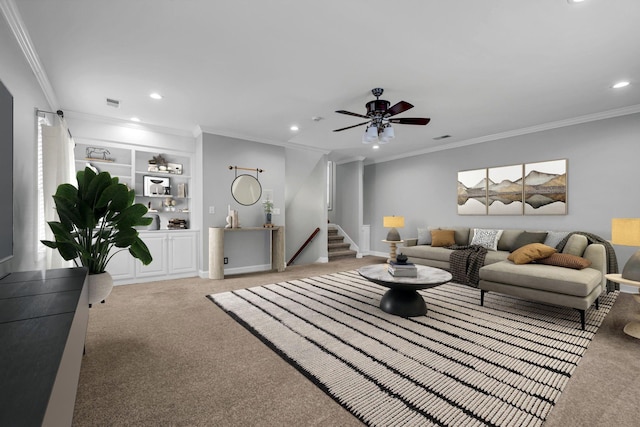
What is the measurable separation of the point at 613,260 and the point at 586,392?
116 inches

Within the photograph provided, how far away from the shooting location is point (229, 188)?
17.3 feet

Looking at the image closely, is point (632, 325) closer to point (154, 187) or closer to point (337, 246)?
point (337, 246)

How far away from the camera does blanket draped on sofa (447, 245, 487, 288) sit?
4.43 meters

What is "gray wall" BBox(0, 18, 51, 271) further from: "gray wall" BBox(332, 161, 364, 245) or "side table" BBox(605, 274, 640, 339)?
"gray wall" BBox(332, 161, 364, 245)

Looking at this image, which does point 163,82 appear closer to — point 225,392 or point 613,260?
point 225,392

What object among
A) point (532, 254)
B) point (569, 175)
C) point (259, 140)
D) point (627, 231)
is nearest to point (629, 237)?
point (627, 231)

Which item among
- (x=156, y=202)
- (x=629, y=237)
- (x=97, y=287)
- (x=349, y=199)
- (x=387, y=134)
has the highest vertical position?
(x=387, y=134)

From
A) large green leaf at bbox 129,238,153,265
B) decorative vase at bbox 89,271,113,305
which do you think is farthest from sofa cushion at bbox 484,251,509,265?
decorative vase at bbox 89,271,113,305

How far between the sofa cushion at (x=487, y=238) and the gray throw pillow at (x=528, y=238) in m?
0.27

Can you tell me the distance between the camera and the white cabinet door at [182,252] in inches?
193

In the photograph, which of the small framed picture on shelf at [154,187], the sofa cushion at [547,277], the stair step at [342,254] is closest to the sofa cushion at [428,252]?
the sofa cushion at [547,277]

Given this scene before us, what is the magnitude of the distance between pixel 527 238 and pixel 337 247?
3944 mm

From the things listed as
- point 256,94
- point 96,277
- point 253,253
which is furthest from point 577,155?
point 96,277

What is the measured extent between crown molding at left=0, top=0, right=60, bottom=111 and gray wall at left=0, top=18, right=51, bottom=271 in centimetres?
5
